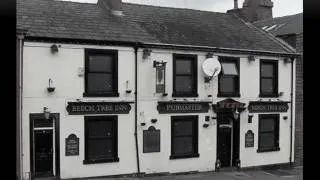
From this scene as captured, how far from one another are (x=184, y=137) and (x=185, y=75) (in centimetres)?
254

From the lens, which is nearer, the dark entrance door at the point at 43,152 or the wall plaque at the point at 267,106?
the dark entrance door at the point at 43,152

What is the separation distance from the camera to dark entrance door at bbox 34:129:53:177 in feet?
47.7

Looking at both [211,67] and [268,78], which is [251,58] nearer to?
[268,78]

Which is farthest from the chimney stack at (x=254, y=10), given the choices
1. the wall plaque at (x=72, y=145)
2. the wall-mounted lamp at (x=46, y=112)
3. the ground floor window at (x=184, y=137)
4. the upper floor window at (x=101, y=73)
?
the wall-mounted lamp at (x=46, y=112)

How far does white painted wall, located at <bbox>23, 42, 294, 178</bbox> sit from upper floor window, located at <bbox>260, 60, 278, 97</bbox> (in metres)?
0.28

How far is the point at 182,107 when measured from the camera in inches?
675

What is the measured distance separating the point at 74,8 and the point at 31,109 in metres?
5.22

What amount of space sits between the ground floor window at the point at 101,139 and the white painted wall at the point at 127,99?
0.63 feet

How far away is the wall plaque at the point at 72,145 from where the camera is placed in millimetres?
14953

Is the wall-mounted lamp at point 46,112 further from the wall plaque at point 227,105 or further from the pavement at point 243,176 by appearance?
the wall plaque at point 227,105
